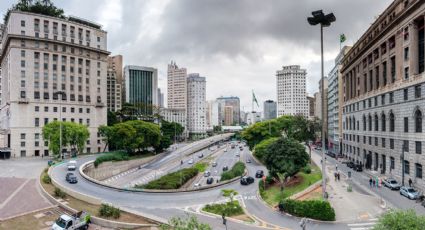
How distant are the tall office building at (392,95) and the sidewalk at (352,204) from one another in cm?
1079

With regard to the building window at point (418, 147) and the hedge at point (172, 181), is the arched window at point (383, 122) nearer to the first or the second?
the building window at point (418, 147)

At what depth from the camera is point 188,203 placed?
1747 inches

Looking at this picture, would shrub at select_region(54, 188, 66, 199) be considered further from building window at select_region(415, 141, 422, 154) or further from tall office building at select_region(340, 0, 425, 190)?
building window at select_region(415, 141, 422, 154)

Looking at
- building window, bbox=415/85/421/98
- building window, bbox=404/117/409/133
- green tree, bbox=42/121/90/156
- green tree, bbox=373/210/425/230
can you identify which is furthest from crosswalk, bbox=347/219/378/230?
green tree, bbox=42/121/90/156

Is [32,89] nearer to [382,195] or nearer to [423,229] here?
[382,195]

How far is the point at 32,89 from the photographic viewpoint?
97875mm

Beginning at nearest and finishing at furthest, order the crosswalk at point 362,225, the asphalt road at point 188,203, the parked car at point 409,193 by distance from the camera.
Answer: the crosswalk at point 362,225 → the asphalt road at point 188,203 → the parked car at point 409,193

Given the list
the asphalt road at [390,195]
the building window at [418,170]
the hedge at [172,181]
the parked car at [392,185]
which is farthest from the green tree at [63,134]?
the building window at [418,170]

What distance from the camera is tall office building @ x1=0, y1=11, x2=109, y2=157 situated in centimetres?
9581

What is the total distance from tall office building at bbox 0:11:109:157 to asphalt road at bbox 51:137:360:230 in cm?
4600

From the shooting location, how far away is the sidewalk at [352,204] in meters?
35.3

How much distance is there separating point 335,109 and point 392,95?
204 ft

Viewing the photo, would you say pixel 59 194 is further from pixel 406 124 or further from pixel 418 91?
pixel 418 91

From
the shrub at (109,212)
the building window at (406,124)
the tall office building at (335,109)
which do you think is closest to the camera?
the shrub at (109,212)
